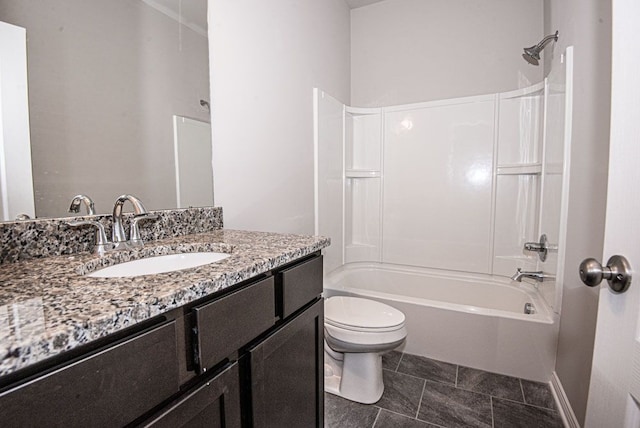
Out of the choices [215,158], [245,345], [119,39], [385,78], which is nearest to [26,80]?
[119,39]

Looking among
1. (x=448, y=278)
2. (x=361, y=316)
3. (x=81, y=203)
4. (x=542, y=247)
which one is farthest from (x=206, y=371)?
(x=448, y=278)

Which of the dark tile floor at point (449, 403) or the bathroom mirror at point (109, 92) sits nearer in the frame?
the bathroom mirror at point (109, 92)

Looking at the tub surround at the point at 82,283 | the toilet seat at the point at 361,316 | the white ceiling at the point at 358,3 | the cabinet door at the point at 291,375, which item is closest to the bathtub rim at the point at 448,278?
the toilet seat at the point at 361,316

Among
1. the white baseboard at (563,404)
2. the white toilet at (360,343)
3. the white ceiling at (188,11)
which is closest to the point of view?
the white ceiling at (188,11)

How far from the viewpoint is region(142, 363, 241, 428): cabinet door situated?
55 cm

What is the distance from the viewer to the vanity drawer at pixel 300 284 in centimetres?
89

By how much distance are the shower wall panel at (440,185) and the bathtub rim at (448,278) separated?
0.20 feet

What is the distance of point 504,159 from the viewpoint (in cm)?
242

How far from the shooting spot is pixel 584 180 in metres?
1.42

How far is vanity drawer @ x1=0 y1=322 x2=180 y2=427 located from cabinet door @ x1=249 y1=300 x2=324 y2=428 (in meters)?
0.26

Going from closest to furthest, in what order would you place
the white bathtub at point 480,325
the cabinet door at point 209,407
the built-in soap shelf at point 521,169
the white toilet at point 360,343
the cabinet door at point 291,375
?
1. the cabinet door at point 209,407
2. the cabinet door at point 291,375
3. the white toilet at point 360,343
4. the white bathtub at point 480,325
5. the built-in soap shelf at point 521,169

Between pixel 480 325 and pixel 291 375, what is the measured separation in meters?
1.46

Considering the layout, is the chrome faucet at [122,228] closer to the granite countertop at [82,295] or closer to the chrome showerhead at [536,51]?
the granite countertop at [82,295]

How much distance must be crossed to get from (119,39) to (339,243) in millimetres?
2007
